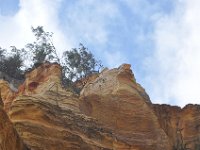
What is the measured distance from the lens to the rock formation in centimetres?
2114

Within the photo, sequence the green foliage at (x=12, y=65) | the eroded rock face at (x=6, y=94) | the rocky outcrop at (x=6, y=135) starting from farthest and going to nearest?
the green foliage at (x=12, y=65) < the eroded rock face at (x=6, y=94) < the rocky outcrop at (x=6, y=135)

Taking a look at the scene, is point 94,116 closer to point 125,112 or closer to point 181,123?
point 125,112

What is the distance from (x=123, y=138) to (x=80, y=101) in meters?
3.04

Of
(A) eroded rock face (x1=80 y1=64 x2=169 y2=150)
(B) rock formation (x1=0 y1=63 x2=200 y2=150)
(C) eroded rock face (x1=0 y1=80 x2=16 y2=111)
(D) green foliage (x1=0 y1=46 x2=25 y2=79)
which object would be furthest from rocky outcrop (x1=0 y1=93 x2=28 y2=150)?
(D) green foliage (x1=0 y1=46 x2=25 y2=79)

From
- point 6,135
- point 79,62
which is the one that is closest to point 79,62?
point 79,62

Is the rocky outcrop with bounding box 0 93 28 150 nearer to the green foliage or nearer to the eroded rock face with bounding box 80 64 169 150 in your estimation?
the eroded rock face with bounding box 80 64 169 150

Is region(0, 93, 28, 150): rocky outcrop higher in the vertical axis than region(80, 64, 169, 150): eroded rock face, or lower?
lower

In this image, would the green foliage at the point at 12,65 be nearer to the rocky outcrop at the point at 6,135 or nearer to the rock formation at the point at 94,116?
the rock formation at the point at 94,116

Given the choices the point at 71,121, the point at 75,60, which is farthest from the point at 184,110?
the point at 75,60

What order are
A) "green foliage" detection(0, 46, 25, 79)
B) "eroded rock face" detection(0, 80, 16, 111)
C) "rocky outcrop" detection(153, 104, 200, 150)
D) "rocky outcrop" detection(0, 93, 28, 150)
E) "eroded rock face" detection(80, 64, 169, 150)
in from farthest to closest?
"green foliage" detection(0, 46, 25, 79) < "rocky outcrop" detection(153, 104, 200, 150) < "eroded rock face" detection(0, 80, 16, 111) < "eroded rock face" detection(80, 64, 169, 150) < "rocky outcrop" detection(0, 93, 28, 150)

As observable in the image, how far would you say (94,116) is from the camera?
27.2 meters

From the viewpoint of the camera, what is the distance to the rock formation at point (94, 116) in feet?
69.4

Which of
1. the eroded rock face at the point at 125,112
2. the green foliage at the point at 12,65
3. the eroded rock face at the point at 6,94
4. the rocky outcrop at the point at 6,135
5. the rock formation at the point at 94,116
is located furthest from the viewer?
the green foliage at the point at 12,65

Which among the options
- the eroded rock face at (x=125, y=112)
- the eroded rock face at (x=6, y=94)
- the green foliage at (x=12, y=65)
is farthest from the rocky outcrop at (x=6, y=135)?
the green foliage at (x=12, y=65)
